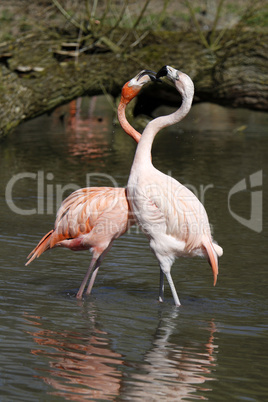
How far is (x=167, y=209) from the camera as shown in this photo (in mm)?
4520

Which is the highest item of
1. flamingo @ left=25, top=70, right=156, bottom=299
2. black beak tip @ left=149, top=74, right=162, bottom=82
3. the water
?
black beak tip @ left=149, top=74, right=162, bottom=82

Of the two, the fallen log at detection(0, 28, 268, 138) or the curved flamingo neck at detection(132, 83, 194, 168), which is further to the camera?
the fallen log at detection(0, 28, 268, 138)

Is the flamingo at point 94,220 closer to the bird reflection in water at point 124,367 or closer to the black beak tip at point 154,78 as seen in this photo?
the black beak tip at point 154,78

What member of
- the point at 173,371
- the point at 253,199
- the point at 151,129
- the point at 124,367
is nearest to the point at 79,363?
the point at 124,367

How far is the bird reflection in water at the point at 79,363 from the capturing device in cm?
321

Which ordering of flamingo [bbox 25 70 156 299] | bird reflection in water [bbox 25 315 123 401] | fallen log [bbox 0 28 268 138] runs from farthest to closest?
1. fallen log [bbox 0 28 268 138]
2. flamingo [bbox 25 70 156 299]
3. bird reflection in water [bbox 25 315 123 401]

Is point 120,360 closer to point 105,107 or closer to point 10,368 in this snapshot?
point 10,368

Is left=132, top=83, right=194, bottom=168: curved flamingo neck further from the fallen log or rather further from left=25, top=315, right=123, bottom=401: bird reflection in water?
the fallen log

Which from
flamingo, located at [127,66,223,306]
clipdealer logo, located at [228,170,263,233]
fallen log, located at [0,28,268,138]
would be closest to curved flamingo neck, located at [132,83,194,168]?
flamingo, located at [127,66,223,306]

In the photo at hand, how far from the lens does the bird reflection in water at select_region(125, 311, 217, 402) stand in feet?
10.6

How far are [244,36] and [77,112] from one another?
5150mm

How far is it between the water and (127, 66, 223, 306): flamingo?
0.36m

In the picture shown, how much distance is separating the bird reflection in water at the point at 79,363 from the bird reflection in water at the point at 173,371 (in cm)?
12

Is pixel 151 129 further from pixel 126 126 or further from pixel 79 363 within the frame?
pixel 79 363
